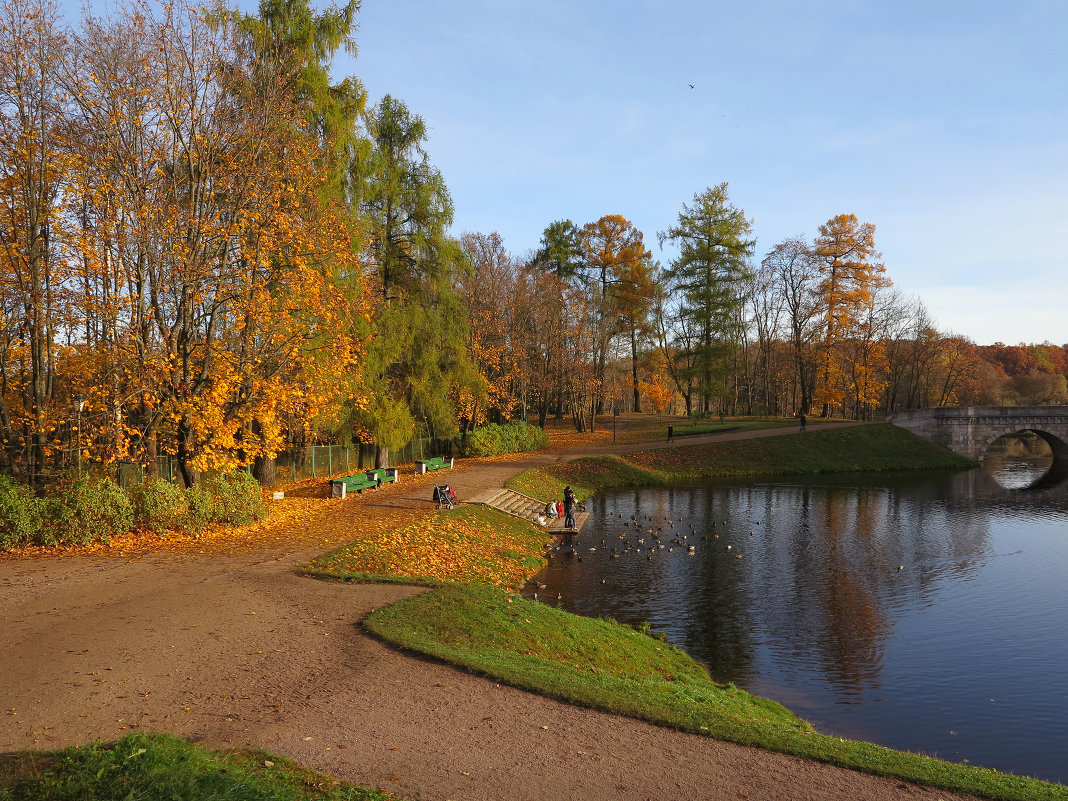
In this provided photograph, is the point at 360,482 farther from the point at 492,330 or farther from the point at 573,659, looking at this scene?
the point at 492,330

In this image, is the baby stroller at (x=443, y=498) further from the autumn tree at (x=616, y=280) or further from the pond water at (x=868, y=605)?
the autumn tree at (x=616, y=280)

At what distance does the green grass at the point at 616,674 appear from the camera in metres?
7.88

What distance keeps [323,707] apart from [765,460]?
138 ft

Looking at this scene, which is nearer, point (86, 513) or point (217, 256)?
point (86, 513)

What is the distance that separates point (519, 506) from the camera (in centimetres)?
2872

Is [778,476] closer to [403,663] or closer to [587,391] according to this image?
[587,391]

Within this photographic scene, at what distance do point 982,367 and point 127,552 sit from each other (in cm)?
9255

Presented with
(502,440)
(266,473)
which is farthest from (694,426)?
(266,473)

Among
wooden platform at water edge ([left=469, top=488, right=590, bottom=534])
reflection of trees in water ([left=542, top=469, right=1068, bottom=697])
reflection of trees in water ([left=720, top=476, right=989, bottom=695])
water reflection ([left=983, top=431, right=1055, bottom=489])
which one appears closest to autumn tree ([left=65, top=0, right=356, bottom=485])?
wooden platform at water edge ([left=469, top=488, right=590, bottom=534])

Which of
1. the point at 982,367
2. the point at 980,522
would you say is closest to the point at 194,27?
the point at 980,522

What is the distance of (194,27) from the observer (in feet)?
63.6

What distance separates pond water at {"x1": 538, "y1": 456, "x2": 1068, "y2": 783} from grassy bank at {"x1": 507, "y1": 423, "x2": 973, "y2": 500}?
20.4ft

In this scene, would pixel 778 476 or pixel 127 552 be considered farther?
pixel 778 476

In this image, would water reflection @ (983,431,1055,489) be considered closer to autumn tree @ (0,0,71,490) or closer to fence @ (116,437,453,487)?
fence @ (116,437,453,487)
